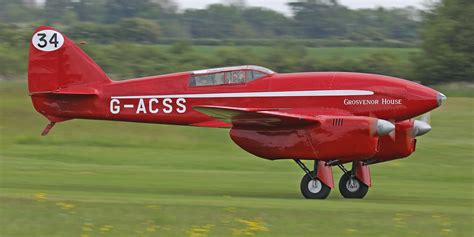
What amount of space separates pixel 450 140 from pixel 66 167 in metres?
12.9

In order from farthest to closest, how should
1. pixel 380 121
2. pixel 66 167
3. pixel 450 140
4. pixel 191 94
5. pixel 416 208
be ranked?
pixel 450 140 < pixel 66 167 < pixel 191 94 < pixel 380 121 < pixel 416 208

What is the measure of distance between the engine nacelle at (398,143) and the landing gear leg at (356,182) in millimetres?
444

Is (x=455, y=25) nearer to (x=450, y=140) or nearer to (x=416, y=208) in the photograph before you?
(x=450, y=140)

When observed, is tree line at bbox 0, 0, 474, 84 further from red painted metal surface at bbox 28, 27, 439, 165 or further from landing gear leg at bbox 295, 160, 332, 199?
landing gear leg at bbox 295, 160, 332, 199

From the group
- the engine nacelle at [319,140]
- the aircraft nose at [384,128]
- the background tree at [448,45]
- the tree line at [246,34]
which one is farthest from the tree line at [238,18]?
the aircraft nose at [384,128]

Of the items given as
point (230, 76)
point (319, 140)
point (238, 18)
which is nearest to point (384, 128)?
point (319, 140)

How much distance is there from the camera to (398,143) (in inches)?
698

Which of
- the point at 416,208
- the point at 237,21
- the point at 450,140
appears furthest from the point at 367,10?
the point at 416,208

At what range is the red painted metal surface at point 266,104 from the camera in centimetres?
1675

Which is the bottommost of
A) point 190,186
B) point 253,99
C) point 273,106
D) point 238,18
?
point 190,186

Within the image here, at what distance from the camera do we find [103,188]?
18203 millimetres

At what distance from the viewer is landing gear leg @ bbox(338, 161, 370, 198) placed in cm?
1795

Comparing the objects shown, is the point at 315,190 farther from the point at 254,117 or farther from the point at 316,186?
the point at 254,117

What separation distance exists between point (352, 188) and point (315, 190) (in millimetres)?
1125
